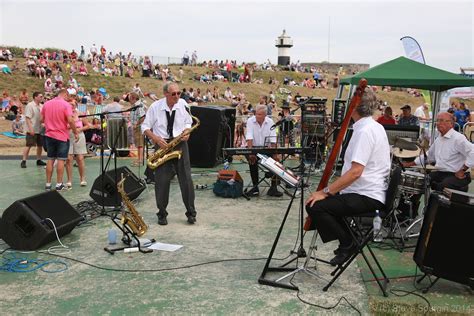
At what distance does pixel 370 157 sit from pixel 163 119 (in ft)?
10.6

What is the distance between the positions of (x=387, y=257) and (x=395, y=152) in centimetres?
257

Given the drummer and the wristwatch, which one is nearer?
the wristwatch

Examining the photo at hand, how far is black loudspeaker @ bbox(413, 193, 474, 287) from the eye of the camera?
399 cm

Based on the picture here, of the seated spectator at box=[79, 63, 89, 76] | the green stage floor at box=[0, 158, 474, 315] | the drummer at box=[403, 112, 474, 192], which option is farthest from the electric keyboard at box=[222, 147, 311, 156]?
the seated spectator at box=[79, 63, 89, 76]

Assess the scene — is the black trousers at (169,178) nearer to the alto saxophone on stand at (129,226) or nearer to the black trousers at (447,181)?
the alto saxophone on stand at (129,226)

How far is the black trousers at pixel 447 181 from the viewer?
5949 millimetres

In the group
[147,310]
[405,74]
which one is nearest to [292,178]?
[147,310]

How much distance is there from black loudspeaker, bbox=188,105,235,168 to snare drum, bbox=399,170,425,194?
5635 millimetres

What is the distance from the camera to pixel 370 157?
3.94 meters

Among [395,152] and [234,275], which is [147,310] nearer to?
[234,275]

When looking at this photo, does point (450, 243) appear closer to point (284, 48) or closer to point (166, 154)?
point (166, 154)

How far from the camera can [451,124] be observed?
6.23 meters

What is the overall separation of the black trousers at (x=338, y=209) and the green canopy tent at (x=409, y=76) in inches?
201

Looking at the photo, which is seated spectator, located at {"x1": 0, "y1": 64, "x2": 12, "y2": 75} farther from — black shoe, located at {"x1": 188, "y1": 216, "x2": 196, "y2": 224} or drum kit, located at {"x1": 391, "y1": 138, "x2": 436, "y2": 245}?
drum kit, located at {"x1": 391, "y1": 138, "x2": 436, "y2": 245}
